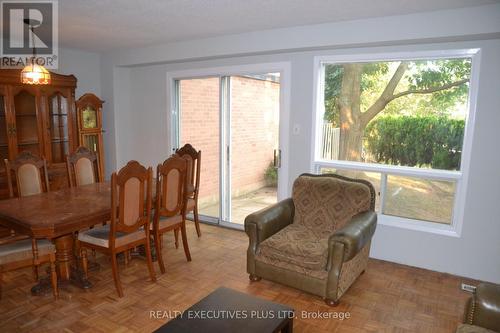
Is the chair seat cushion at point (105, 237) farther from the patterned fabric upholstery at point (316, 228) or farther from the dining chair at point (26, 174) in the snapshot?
the patterned fabric upholstery at point (316, 228)

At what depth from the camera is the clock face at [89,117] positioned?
181 inches

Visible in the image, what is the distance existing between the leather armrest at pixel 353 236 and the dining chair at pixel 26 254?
83.6 inches

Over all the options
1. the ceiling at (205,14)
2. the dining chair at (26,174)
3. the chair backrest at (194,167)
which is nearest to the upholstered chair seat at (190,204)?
the chair backrest at (194,167)

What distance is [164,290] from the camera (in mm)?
2865

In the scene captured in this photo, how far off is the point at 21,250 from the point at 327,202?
8.16 feet

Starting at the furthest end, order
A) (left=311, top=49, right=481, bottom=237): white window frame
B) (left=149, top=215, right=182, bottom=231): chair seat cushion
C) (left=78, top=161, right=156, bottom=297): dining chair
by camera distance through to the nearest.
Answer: (left=149, top=215, right=182, bottom=231): chair seat cushion, (left=311, top=49, right=481, bottom=237): white window frame, (left=78, top=161, right=156, bottom=297): dining chair

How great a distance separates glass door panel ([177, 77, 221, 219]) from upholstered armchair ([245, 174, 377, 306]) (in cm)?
158

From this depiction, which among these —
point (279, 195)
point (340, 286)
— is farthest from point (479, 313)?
point (279, 195)

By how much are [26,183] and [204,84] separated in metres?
2.36

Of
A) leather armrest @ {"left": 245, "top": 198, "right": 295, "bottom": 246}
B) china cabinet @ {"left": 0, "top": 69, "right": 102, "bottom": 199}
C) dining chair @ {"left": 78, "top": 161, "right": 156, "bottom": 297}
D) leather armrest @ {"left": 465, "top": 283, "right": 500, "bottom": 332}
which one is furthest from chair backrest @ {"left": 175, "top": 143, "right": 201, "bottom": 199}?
leather armrest @ {"left": 465, "top": 283, "right": 500, "bottom": 332}

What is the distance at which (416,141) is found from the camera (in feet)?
10.9

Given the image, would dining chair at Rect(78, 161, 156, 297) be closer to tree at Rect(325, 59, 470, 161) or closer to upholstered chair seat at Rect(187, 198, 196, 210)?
upholstered chair seat at Rect(187, 198, 196, 210)

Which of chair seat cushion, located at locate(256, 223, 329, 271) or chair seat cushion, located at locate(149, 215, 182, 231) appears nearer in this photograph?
chair seat cushion, located at locate(256, 223, 329, 271)

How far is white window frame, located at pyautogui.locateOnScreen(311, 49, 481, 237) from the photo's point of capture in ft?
9.78
